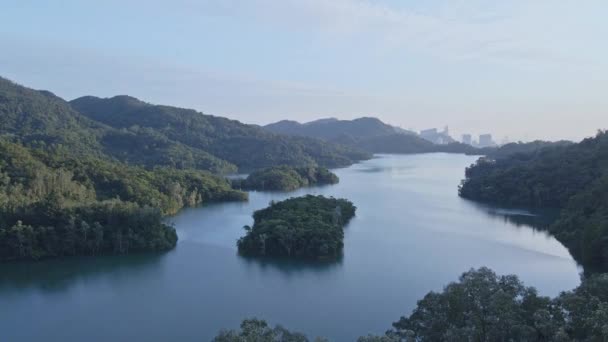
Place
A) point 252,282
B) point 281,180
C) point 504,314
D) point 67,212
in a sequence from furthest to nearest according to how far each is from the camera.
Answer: point 281,180, point 67,212, point 252,282, point 504,314

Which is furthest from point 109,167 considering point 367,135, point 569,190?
point 367,135

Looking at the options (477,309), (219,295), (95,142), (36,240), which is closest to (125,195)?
(36,240)

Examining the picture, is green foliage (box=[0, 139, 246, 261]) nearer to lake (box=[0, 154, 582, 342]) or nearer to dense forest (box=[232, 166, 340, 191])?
lake (box=[0, 154, 582, 342])

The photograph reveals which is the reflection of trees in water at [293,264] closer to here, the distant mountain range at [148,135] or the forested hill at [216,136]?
the distant mountain range at [148,135]

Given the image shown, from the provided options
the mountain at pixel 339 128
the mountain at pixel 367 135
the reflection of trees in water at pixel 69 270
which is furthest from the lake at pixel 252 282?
the mountain at pixel 339 128

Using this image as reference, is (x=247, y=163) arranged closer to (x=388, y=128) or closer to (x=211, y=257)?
(x=211, y=257)

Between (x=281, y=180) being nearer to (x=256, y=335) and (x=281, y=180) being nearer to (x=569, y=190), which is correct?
(x=569, y=190)
